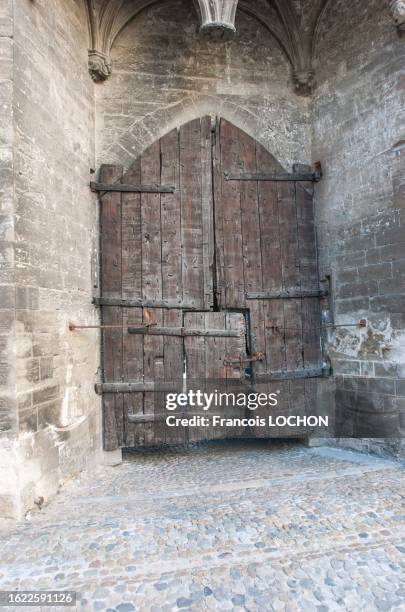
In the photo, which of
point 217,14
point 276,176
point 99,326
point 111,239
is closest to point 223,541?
point 99,326

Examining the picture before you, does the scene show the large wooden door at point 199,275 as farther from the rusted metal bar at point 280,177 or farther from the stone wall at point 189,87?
the stone wall at point 189,87

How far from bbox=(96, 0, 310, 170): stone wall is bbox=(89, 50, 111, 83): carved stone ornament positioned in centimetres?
8

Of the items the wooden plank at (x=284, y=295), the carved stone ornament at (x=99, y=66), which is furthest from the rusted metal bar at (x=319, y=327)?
the carved stone ornament at (x=99, y=66)

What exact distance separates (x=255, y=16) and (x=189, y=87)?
114 cm

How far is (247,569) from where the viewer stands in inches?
85.9

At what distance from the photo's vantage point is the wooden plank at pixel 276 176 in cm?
416

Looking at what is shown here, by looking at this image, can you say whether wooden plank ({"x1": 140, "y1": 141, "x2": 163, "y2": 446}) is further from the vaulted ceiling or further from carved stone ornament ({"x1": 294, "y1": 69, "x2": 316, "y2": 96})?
carved stone ornament ({"x1": 294, "y1": 69, "x2": 316, "y2": 96})

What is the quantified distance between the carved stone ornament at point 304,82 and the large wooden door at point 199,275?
2.87 feet

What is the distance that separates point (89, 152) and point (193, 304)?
1.85 meters

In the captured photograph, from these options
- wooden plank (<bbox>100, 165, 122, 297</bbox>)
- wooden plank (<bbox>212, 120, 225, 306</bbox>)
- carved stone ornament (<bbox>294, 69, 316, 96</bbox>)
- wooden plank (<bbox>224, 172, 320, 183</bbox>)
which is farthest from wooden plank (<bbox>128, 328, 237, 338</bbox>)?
carved stone ornament (<bbox>294, 69, 316, 96</bbox>)

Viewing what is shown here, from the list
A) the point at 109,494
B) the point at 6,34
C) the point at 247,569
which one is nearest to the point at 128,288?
the point at 109,494

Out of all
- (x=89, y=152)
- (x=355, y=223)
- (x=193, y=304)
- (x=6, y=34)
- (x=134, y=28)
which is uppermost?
(x=134, y=28)

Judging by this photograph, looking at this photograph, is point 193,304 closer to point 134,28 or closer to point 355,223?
point 355,223

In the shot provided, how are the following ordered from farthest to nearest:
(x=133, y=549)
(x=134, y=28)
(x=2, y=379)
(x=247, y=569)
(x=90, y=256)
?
(x=134, y=28), (x=90, y=256), (x=2, y=379), (x=133, y=549), (x=247, y=569)
